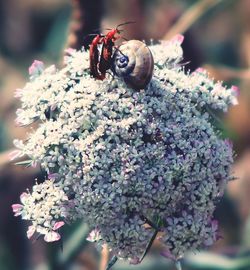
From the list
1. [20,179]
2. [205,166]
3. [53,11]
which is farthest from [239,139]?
[205,166]

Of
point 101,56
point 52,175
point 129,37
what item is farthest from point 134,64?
point 129,37

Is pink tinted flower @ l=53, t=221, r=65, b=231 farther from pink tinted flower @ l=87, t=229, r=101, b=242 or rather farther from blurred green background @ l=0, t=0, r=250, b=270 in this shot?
blurred green background @ l=0, t=0, r=250, b=270

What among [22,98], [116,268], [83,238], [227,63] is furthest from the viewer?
[227,63]

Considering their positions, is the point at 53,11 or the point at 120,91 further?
the point at 53,11

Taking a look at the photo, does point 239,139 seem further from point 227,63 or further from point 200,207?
point 200,207

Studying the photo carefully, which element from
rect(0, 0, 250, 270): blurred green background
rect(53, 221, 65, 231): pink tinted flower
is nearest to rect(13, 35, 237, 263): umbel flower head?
rect(53, 221, 65, 231): pink tinted flower
